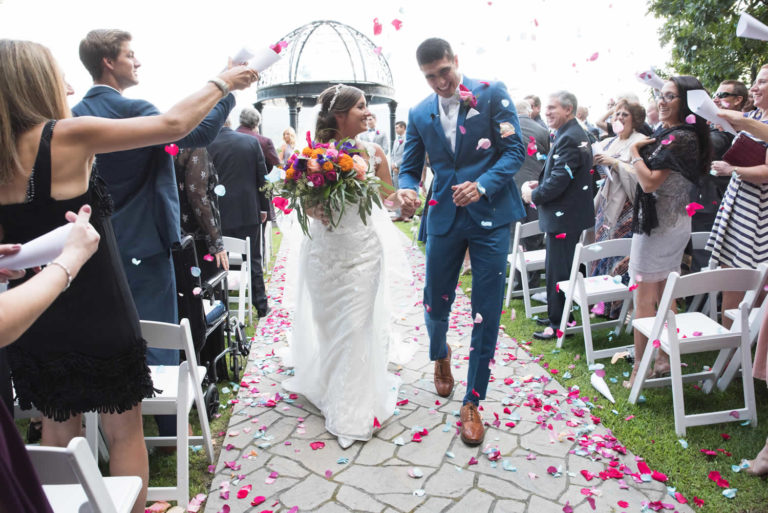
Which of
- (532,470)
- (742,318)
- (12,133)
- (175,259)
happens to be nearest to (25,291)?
(12,133)

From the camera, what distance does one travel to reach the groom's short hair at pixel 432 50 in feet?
10.3

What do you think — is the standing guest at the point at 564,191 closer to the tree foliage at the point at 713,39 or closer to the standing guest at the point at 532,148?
the standing guest at the point at 532,148

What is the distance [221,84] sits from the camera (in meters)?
2.18

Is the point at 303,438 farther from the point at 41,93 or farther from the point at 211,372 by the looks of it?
the point at 41,93

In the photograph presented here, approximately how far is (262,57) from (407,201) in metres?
1.40

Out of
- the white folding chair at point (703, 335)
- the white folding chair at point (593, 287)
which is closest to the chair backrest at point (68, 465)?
the white folding chair at point (703, 335)

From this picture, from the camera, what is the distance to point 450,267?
3600 millimetres

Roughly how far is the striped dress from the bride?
2712mm

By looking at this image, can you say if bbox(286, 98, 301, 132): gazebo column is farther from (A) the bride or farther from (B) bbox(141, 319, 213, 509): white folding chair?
(B) bbox(141, 319, 213, 509): white folding chair

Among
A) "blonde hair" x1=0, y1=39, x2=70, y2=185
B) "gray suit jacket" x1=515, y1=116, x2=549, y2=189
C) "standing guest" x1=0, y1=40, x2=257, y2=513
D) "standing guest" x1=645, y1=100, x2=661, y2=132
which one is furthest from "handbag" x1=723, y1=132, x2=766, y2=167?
"blonde hair" x1=0, y1=39, x2=70, y2=185

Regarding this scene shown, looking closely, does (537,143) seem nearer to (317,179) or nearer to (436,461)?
(317,179)

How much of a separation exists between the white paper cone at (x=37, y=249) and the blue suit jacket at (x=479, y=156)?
90.9 inches

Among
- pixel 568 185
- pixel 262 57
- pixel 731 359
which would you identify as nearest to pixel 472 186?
pixel 262 57

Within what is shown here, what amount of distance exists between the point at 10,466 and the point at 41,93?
128 centimetres
